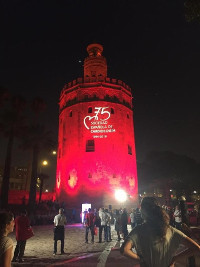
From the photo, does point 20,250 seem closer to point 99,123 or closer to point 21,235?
point 21,235

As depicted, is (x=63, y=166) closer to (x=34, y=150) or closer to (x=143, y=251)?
(x=34, y=150)

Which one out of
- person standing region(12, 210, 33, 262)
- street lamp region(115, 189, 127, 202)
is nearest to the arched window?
street lamp region(115, 189, 127, 202)

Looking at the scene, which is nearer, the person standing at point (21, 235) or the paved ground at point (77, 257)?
the paved ground at point (77, 257)

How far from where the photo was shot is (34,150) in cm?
2703

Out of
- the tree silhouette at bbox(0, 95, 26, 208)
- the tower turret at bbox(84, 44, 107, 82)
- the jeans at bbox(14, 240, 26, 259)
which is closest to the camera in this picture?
the jeans at bbox(14, 240, 26, 259)

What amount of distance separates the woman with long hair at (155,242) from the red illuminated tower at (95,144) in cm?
2627

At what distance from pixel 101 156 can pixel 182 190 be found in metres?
25.7

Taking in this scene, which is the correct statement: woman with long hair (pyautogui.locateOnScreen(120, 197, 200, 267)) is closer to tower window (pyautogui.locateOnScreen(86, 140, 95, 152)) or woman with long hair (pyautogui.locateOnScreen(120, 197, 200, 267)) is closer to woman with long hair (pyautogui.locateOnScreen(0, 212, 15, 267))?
woman with long hair (pyautogui.locateOnScreen(0, 212, 15, 267))

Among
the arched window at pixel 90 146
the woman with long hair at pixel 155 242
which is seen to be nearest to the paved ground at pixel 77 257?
the woman with long hair at pixel 155 242

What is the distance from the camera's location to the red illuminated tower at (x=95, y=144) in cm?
2881

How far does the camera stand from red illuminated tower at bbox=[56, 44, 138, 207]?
28.8 m

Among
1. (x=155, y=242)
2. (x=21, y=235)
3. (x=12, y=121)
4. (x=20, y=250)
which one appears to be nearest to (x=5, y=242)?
(x=155, y=242)

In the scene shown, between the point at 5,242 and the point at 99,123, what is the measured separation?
27987 millimetres

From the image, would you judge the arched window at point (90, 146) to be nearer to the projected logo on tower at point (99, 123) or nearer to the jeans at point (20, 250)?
the projected logo on tower at point (99, 123)
